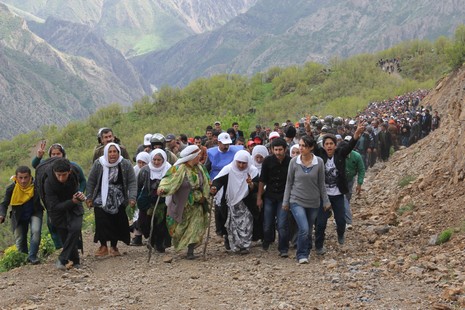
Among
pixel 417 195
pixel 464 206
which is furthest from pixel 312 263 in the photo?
pixel 417 195

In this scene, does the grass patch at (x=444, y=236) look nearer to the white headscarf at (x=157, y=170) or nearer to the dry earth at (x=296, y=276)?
the dry earth at (x=296, y=276)

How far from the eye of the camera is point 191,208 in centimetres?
809

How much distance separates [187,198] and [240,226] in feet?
2.70

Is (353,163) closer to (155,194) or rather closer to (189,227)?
(189,227)

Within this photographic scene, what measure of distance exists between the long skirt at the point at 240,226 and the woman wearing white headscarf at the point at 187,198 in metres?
0.41

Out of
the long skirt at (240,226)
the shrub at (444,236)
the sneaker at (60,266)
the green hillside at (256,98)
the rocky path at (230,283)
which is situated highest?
the green hillside at (256,98)

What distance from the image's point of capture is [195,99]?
54.2 metres

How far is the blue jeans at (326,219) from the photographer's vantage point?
799 centimetres

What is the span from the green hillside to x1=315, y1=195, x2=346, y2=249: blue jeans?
1371 inches

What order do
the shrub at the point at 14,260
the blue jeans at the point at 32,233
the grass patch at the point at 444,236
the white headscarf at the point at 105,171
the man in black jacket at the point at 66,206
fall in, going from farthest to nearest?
the shrub at the point at 14,260
the blue jeans at the point at 32,233
the white headscarf at the point at 105,171
the grass patch at the point at 444,236
the man in black jacket at the point at 66,206

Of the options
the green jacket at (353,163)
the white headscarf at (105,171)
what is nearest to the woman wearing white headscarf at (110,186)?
the white headscarf at (105,171)

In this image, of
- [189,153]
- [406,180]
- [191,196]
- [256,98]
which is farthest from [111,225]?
[256,98]

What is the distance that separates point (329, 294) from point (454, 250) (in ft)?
6.00

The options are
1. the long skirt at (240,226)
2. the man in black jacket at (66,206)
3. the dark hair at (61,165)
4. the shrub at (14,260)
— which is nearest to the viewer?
the dark hair at (61,165)
